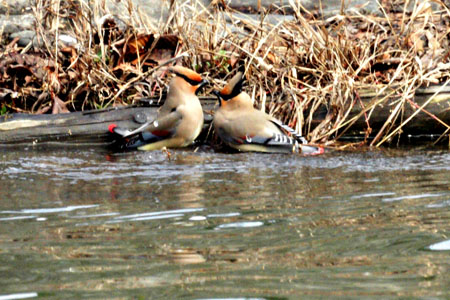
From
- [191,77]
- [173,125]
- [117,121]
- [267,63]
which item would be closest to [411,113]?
[267,63]

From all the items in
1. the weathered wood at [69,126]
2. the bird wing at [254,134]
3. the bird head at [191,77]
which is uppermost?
the bird head at [191,77]

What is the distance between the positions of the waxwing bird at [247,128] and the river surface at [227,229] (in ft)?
1.47

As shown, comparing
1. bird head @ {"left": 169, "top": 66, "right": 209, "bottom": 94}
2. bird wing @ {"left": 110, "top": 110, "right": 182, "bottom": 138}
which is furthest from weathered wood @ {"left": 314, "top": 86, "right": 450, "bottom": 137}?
bird wing @ {"left": 110, "top": 110, "right": 182, "bottom": 138}

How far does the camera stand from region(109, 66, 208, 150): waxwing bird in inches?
232

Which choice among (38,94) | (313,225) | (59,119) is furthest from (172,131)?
(313,225)

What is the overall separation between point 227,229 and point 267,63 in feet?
11.8

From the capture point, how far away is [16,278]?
247 centimetres

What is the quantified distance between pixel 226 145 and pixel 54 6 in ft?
6.35

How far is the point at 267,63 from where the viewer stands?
6.56 metres

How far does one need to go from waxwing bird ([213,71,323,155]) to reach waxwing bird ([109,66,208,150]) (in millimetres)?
170

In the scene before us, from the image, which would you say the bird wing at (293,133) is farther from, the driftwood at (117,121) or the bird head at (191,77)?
the bird head at (191,77)

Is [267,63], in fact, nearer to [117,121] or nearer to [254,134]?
[254,134]

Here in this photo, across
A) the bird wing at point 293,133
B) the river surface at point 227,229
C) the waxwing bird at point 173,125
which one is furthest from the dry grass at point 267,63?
the river surface at point 227,229

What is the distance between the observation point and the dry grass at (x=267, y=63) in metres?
6.12
